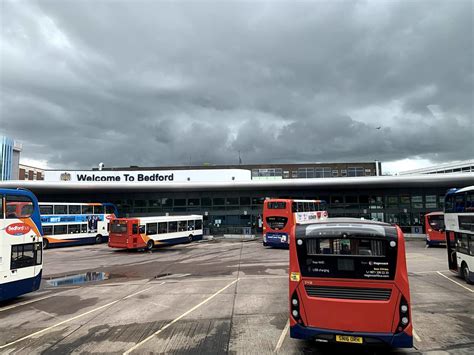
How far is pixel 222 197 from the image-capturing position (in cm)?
4016

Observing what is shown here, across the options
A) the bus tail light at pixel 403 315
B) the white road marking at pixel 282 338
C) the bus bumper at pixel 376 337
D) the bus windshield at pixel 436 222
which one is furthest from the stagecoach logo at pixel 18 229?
the bus windshield at pixel 436 222

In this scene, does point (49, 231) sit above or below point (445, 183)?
below

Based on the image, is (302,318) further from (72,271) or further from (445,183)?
(445,183)

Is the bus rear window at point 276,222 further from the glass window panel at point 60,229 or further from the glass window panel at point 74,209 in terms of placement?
the glass window panel at point 60,229

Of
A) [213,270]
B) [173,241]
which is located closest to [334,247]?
[213,270]

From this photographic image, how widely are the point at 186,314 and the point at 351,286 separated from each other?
16.5ft

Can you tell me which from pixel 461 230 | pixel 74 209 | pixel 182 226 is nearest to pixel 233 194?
pixel 182 226

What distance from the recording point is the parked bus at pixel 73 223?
27119 mm

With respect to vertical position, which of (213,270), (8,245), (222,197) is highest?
(222,197)

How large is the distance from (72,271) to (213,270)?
763cm

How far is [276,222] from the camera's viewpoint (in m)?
24.7

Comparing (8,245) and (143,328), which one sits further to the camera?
(8,245)

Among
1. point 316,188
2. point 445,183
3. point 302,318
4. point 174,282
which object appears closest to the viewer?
point 302,318

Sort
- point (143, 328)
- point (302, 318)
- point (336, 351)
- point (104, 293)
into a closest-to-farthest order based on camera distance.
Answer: point (302, 318) → point (336, 351) → point (143, 328) → point (104, 293)
